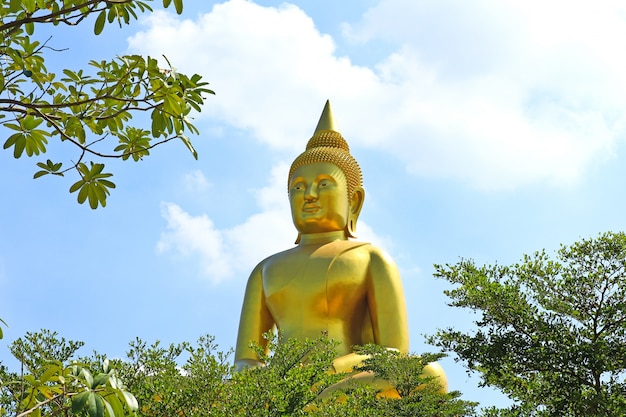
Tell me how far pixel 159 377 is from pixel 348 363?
3.11 metres

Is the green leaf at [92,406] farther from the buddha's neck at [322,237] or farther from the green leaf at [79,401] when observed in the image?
the buddha's neck at [322,237]

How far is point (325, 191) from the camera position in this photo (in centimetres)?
1098

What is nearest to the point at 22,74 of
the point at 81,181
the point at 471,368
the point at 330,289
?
the point at 81,181

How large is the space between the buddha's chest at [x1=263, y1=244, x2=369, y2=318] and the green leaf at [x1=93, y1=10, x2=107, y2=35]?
7389 mm

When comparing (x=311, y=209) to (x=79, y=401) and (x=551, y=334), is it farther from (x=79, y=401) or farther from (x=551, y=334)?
(x=79, y=401)

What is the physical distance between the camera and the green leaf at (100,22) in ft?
10.7

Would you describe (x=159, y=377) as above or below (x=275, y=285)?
below

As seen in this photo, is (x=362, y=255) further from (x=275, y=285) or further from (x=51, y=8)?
(x=51, y=8)

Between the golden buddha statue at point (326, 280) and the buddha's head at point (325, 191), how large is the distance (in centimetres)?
1

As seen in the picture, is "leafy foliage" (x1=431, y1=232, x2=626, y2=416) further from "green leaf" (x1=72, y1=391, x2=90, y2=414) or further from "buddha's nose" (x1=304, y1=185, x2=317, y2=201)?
"green leaf" (x1=72, y1=391, x2=90, y2=414)

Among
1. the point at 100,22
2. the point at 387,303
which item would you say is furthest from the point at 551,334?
the point at 100,22

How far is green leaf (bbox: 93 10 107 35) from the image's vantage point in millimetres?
3254

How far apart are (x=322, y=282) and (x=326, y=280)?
0.05 metres

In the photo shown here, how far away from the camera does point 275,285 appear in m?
10.8
